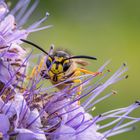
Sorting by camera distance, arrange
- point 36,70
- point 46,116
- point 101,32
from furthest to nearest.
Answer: point 101,32 < point 36,70 < point 46,116

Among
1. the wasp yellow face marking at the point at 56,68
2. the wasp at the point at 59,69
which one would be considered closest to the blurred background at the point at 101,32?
the wasp at the point at 59,69

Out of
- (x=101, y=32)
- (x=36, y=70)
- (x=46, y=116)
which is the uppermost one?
(x=101, y=32)

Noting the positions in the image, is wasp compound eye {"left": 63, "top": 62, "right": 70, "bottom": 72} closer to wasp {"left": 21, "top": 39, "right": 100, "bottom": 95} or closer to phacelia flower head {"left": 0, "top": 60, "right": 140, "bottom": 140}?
wasp {"left": 21, "top": 39, "right": 100, "bottom": 95}

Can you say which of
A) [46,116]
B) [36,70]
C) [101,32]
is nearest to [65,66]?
[36,70]

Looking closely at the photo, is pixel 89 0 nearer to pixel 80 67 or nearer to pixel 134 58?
pixel 134 58

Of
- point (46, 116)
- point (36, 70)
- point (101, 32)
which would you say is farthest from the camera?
point (101, 32)

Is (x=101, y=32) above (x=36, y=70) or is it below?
above

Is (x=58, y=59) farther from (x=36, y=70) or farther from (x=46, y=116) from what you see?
(x=46, y=116)

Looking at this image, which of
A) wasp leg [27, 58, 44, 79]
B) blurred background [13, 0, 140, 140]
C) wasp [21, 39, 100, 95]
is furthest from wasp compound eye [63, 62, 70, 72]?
blurred background [13, 0, 140, 140]

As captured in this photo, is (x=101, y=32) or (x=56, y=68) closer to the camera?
(x=56, y=68)

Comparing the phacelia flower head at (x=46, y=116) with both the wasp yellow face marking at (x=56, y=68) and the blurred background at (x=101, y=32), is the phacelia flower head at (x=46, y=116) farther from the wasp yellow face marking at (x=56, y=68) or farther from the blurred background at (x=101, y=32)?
the blurred background at (x=101, y=32)
